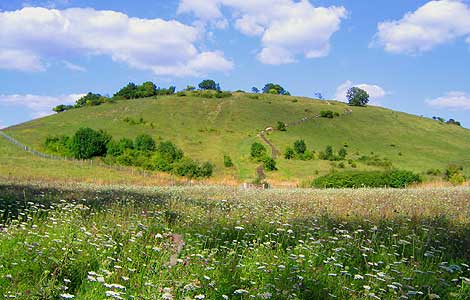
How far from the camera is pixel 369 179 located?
165 feet

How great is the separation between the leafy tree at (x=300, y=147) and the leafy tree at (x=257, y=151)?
946 centimetres

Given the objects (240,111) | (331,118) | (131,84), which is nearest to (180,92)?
(131,84)

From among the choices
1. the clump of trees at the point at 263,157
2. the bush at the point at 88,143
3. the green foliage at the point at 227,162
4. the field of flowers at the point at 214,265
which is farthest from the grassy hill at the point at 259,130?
the field of flowers at the point at 214,265

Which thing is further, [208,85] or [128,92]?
[208,85]

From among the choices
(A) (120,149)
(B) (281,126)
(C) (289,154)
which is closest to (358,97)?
(B) (281,126)

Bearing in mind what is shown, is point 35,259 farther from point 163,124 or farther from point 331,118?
point 331,118

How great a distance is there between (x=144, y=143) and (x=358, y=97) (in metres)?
89.6

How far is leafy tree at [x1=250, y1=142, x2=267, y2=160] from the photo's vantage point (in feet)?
293

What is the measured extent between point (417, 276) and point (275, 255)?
2165 mm

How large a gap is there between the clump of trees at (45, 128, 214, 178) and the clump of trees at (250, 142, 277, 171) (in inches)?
519

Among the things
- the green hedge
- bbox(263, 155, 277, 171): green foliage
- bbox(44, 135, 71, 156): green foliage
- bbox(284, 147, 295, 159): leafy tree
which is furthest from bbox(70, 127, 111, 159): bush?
the green hedge

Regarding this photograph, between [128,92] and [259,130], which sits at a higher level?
[128,92]

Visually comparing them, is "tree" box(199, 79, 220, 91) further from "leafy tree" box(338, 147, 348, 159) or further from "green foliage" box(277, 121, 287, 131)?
"leafy tree" box(338, 147, 348, 159)

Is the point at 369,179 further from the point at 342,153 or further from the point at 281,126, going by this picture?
the point at 281,126
